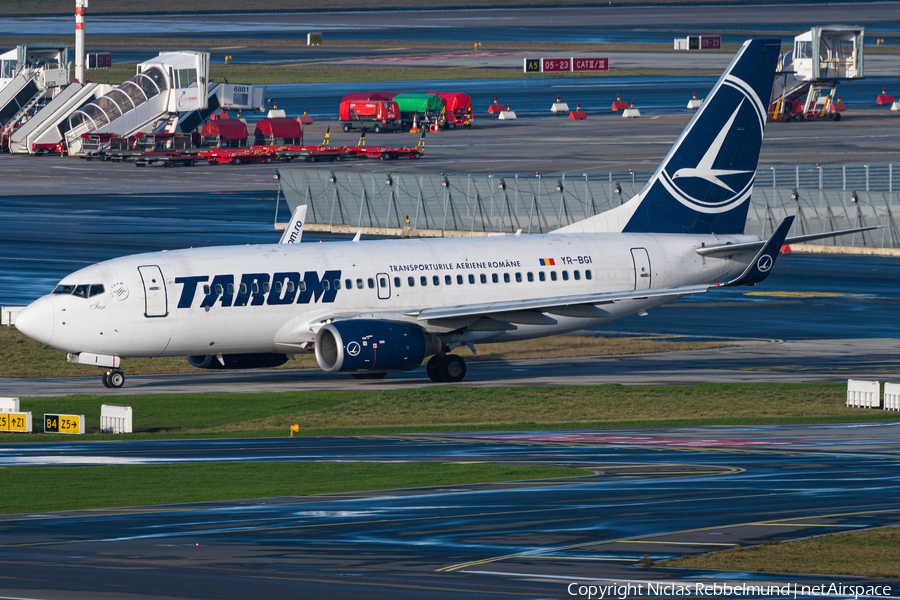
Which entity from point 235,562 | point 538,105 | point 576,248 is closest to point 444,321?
point 576,248

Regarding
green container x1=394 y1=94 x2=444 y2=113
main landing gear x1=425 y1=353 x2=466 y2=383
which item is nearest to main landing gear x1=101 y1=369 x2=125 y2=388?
main landing gear x1=425 y1=353 x2=466 y2=383

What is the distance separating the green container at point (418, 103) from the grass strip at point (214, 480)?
112075 millimetres

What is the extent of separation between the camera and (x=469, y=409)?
44.3 meters

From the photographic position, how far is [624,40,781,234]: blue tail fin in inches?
2111

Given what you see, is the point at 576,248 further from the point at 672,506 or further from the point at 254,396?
the point at 672,506

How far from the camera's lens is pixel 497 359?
55562 mm

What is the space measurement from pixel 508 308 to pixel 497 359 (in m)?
7.97

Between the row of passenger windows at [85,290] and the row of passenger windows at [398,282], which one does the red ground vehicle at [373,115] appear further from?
the row of passenger windows at [85,290]

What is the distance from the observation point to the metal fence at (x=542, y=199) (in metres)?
81.4

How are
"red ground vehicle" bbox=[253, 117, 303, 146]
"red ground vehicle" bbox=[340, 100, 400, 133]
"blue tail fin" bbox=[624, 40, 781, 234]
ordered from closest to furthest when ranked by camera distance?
"blue tail fin" bbox=[624, 40, 781, 234] < "red ground vehicle" bbox=[253, 117, 303, 146] < "red ground vehicle" bbox=[340, 100, 400, 133]

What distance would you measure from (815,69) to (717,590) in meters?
130

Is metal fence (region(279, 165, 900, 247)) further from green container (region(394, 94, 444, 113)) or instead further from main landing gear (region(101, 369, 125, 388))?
green container (region(394, 94, 444, 113))

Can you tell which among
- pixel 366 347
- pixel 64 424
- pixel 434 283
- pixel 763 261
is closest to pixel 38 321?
pixel 64 424

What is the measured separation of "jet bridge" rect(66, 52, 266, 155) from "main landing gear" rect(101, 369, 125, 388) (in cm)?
8134
